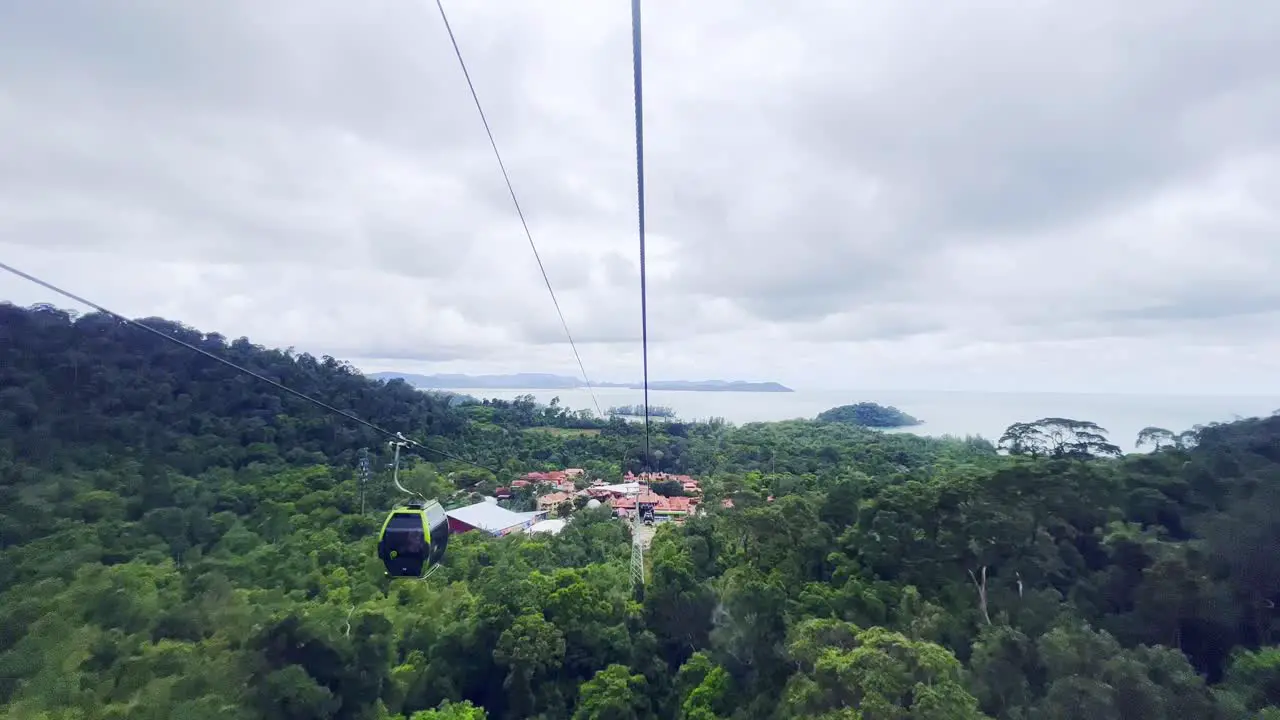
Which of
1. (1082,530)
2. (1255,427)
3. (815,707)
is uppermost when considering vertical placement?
(1255,427)

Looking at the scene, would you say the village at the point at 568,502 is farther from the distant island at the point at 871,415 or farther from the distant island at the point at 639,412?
the distant island at the point at 871,415

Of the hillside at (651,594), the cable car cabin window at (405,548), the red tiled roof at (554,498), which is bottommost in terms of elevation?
the red tiled roof at (554,498)

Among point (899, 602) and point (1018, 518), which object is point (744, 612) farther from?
point (1018, 518)

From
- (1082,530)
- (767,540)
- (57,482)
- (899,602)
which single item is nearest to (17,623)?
(57,482)

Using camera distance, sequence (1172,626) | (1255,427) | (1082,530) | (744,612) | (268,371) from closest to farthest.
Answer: (1172,626), (744,612), (1082,530), (1255,427), (268,371)

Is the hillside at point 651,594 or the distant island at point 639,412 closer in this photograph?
the hillside at point 651,594

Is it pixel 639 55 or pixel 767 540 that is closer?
pixel 639 55

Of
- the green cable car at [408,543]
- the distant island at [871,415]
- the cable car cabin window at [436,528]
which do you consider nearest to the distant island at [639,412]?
the distant island at [871,415]

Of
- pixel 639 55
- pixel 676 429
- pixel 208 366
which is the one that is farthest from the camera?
pixel 676 429
